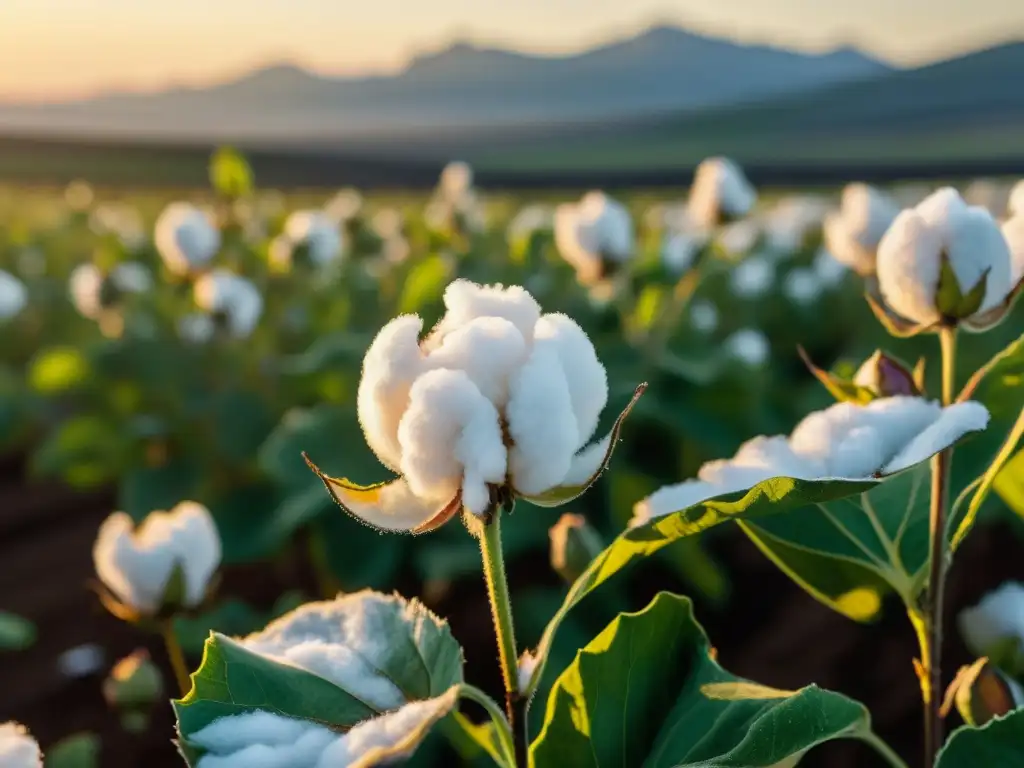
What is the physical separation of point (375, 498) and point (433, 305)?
4.79 feet

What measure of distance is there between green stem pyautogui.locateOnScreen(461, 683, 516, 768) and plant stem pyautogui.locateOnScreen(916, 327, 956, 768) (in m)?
0.29

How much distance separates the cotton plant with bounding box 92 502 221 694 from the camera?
3.90 feet

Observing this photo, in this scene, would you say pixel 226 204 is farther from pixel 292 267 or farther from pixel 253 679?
pixel 253 679

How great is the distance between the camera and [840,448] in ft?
2.00

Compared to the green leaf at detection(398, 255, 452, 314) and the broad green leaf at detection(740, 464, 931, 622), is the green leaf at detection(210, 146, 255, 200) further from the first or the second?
the broad green leaf at detection(740, 464, 931, 622)

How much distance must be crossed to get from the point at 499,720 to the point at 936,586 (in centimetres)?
33

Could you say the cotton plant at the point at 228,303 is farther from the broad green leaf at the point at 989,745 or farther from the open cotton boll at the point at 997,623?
the broad green leaf at the point at 989,745

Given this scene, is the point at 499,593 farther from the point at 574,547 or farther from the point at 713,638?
the point at 713,638

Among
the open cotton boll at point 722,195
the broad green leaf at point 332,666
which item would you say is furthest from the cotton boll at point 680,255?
the broad green leaf at point 332,666

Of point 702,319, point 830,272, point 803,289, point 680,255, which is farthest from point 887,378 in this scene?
point 830,272

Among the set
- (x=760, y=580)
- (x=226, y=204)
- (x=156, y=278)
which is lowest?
(x=760, y=580)

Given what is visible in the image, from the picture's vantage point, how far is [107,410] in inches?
111

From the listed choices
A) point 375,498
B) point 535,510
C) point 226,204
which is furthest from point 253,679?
point 226,204

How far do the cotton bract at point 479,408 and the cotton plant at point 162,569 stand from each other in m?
0.72
